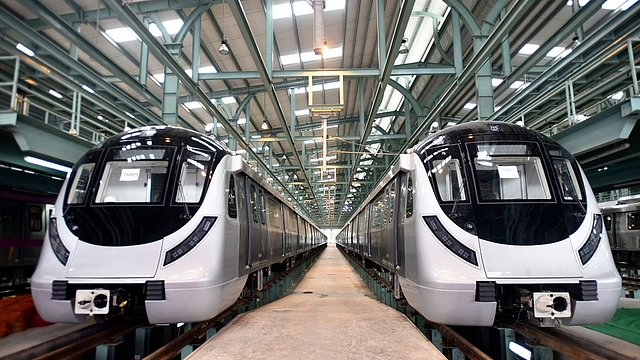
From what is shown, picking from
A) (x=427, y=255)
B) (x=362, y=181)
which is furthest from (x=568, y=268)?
(x=362, y=181)

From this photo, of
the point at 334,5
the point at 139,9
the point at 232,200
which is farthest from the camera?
the point at 334,5

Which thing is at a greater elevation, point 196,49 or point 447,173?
point 196,49

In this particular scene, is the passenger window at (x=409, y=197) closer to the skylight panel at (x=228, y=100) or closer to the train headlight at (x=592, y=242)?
the train headlight at (x=592, y=242)

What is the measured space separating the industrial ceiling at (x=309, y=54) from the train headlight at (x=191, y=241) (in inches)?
113

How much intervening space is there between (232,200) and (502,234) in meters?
2.85

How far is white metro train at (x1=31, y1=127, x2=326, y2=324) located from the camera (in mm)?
3480

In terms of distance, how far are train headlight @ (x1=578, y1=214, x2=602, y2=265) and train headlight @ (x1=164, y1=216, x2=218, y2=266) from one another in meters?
3.48

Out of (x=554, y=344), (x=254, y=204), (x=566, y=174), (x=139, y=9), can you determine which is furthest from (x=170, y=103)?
(x=554, y=344)

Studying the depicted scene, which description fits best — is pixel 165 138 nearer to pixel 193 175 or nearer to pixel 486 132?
pixel 193 175

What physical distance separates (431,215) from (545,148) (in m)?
1.50

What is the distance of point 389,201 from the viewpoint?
236 inches

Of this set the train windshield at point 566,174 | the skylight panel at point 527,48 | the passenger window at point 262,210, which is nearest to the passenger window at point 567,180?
the train windshield at point 566,174

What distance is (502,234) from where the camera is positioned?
3498 millimetres

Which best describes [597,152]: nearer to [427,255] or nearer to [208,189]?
[427,255]
